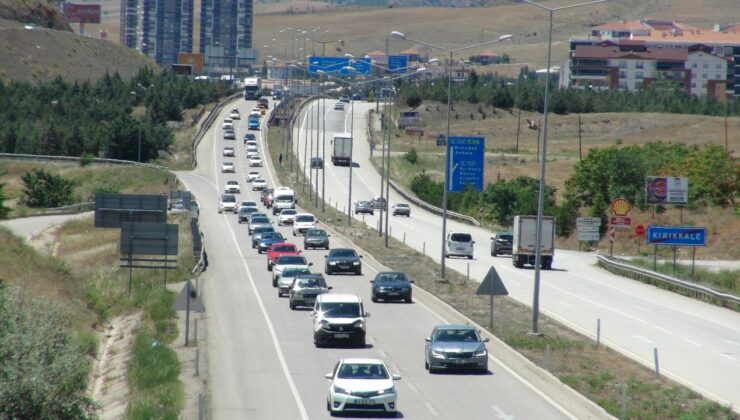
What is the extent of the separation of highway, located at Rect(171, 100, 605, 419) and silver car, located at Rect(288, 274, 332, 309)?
0.37 metres

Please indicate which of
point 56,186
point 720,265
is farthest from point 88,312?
point 56,186

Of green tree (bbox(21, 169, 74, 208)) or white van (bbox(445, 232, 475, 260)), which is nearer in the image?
white van (bbox(445, 232, 475, 260))

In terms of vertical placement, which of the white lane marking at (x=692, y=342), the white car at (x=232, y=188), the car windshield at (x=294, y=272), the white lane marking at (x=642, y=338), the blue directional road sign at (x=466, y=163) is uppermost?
the blue directional road sign at (x=466, y=163)

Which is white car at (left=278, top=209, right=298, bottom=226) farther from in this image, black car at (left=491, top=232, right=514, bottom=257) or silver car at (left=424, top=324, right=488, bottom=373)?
silver car at (left=424, top=324, right=488, bottom=373)

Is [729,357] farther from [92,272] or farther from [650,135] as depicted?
[650,135]

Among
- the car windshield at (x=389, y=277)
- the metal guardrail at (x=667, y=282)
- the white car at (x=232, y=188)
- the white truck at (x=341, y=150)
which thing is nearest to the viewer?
the car windshield at (x=389, y=277)

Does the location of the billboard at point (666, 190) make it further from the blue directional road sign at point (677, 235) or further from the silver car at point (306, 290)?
the silver car at point (306, 290)

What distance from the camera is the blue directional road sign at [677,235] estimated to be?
57375 millimetres

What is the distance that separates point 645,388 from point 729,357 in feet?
26.7

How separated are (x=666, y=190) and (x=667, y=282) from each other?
627 inches

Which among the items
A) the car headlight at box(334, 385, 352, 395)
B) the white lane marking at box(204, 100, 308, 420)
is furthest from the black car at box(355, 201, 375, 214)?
the car headlight at box(334, 385, 352, 395)

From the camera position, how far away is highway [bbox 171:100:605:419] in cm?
2591

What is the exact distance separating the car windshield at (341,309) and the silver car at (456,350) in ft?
14.8

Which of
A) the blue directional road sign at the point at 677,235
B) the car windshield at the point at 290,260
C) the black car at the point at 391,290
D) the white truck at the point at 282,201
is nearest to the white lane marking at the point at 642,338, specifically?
the black car at the point at 391,290
